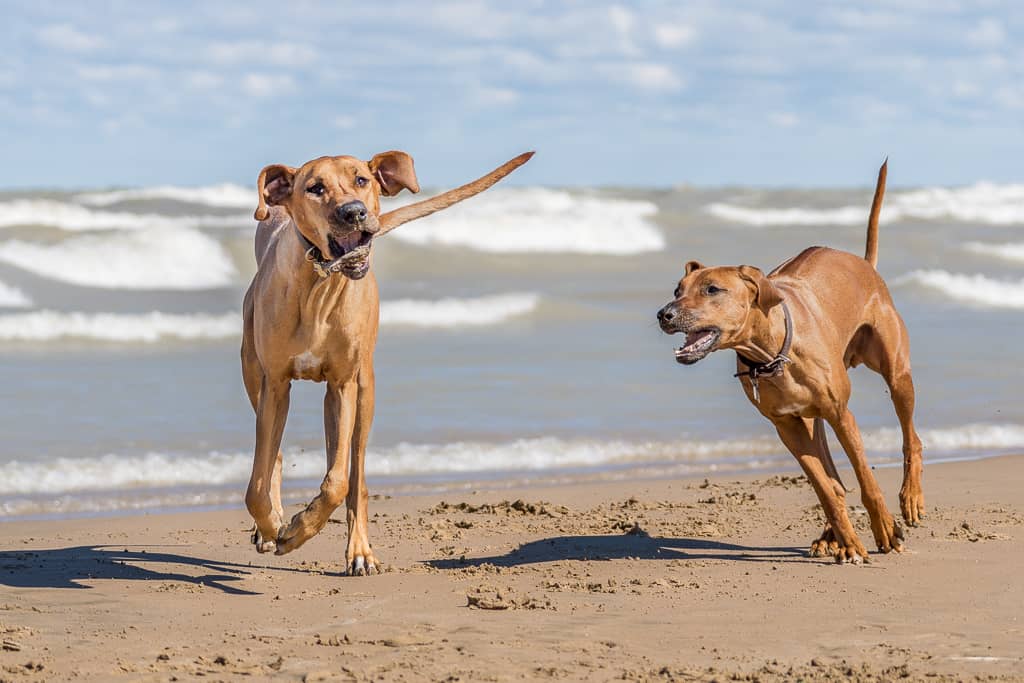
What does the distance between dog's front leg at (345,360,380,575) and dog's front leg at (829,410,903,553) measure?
198 cm

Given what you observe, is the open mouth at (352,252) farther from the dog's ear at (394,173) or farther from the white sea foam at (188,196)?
the white sea foam at (188,196)

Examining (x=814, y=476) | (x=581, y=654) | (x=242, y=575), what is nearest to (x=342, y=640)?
(x=581, y=654)

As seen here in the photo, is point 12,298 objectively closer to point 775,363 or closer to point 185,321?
point 185,321

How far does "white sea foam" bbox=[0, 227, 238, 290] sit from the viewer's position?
73.0ft

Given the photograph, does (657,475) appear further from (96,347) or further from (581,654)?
(96,347)

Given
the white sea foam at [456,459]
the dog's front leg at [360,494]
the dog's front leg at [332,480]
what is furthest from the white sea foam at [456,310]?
the dog's front leg at [332,480]

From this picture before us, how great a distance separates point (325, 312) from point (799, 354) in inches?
78.4

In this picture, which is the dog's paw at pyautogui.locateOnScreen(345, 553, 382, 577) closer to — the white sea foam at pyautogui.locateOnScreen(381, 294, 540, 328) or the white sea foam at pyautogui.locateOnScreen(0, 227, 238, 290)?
the white sea foam at pyautogui.locateOnScreen(381, 294, 540, 328)

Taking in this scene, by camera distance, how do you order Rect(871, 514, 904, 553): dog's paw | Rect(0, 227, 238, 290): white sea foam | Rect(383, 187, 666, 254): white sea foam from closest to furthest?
Rect(871, 514, 904, 553): dog's paw < Rect(0, 227, 238, 290): white sea foam < Rect(383, 187, 666, 254): white sea foam

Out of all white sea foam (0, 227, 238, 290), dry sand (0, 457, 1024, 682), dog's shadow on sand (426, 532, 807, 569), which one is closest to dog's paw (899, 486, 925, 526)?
dry sand (0, 457, 1024, 682)

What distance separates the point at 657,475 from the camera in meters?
8.66

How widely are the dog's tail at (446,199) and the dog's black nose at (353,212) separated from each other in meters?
0.42

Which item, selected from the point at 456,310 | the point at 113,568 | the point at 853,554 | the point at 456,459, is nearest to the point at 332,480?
the point at 113,568

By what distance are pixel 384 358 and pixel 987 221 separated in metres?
26.0
